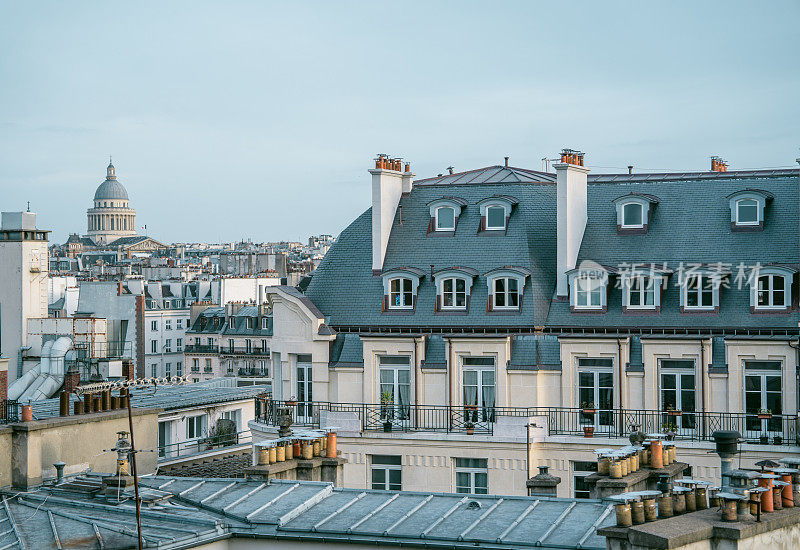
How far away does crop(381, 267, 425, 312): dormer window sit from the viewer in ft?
130

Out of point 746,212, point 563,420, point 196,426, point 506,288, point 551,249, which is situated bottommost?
point 196,426

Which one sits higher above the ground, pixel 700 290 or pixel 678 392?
pixel 700 290

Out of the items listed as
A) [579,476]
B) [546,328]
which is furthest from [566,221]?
[579,476]

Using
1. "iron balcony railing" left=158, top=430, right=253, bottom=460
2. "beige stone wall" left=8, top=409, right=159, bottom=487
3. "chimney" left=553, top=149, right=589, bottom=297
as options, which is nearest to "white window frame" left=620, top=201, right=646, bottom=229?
"chimney" left=553, top=149, right=589, bottom=297

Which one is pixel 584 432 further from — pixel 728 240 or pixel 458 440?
pixel 728 240

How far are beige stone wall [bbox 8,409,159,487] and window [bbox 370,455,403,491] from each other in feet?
37.6

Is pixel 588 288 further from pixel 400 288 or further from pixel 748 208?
pixel 400 288

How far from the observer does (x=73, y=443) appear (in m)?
25.9

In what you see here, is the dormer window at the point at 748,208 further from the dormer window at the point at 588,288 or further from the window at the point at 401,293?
the window at the point at 401,293

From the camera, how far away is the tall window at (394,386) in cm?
3859

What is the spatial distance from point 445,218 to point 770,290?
412 inches

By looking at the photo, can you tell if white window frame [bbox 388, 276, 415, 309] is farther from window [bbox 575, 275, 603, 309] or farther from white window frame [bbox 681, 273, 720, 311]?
white window frame [bbox 681, 273, 720, 311]

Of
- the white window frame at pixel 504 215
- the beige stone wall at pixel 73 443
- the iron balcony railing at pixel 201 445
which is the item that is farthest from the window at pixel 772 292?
the iron balcony railing at pixel 201 445

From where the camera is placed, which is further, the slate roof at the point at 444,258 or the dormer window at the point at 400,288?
the dormer window at the point at 400,288
